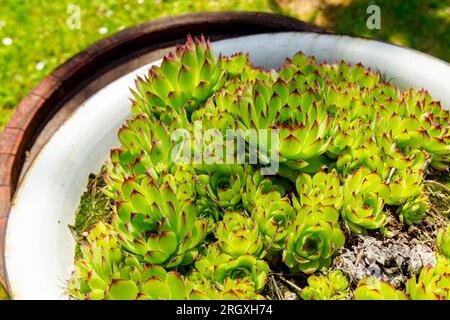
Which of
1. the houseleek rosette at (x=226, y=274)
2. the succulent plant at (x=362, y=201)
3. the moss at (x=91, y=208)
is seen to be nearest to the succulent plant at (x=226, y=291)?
the houseleek rosette at (x=226, y=274)

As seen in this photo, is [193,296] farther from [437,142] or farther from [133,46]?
[133,46]

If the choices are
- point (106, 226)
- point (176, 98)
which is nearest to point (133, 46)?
point (176, 98)

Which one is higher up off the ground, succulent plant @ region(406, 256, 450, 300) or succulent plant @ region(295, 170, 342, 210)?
succulent plant @ region(295, 170, 342, 210)

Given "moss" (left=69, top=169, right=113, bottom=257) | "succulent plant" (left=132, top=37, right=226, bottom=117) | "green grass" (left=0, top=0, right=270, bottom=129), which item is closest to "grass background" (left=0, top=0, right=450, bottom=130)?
"green grass" (left=0, top=0, right=270, bottom=129)

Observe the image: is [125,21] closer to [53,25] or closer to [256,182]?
[53,25]

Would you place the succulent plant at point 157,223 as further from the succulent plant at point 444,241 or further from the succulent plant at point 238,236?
the succulent plant at point 444,241

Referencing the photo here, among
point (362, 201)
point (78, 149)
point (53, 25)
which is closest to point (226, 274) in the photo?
point (362, 201)

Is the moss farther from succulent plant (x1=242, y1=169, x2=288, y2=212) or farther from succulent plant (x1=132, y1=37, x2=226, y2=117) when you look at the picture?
succulent plant (x1=242, y1=169, x2=288, y2=212)

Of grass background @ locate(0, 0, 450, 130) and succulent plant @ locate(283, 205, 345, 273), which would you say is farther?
grass background @ locate(0, 0, 450, 130)

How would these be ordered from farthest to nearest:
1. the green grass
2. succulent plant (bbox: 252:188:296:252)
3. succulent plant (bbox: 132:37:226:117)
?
1. the green grass
2. succulent plant (bbox: 132:37:226:117)
3. succulent plant (bbox: 252:188:296:252)
